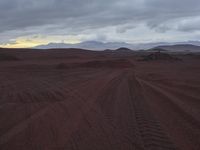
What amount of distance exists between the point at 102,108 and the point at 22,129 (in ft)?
12.0

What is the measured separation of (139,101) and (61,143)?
22.8 ft

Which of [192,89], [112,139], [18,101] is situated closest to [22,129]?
[112,139]

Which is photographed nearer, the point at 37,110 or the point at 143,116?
the point at 143,116

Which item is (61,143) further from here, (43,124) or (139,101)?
(139,101)

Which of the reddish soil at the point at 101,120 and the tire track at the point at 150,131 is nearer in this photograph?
the tire track at the point at 150,131

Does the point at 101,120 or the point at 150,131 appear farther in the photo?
the point at 101,120

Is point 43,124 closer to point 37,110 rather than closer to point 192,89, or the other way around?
point 37,110

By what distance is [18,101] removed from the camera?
16.5 metres

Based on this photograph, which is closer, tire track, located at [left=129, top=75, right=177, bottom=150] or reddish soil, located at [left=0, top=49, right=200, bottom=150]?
tire track, located at [left=129, top=75, right=177, bottom=150]

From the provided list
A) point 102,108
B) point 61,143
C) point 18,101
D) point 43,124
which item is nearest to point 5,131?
point 43,124

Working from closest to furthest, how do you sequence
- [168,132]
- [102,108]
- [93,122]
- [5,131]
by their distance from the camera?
[168,132] < [5,131] < [93,122] < [102,108]

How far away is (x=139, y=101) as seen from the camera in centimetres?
1539

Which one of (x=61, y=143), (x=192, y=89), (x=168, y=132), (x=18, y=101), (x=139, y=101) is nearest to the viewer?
(x=61, y=143)

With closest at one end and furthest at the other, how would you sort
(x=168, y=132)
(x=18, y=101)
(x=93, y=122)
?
(x=168, y=132), (x=93, y=122), (x=18, y=101)
